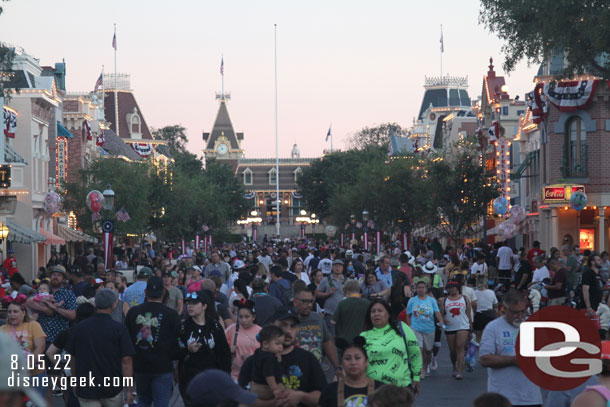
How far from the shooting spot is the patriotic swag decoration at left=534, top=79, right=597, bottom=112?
39.2m

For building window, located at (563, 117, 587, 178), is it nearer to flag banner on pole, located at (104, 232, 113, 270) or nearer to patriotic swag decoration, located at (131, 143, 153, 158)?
flag banner on pole, located at (104, 232, 113, 270)

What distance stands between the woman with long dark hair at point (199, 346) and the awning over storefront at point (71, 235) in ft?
144

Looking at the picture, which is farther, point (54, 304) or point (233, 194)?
point (233, 194)

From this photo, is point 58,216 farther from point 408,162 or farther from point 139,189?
point 408,162

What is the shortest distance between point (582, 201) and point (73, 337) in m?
27.1

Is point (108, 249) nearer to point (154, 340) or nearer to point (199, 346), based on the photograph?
point (154, 340)

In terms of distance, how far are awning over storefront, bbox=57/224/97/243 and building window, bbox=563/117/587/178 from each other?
24.2 m

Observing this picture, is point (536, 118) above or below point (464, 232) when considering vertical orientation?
above

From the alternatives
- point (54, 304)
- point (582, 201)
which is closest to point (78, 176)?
point (582, 201)

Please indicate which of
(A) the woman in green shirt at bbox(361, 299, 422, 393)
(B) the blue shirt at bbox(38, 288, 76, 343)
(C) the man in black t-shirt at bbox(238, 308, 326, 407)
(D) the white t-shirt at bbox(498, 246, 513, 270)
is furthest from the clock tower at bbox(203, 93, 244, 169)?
(C) the man in black t-shirt at bbox(238, 308, 326, 407)

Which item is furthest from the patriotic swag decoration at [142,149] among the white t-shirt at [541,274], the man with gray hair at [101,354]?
the man with gray hair at [101,354]

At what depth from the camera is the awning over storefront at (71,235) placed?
174ft

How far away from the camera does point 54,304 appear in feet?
39.6

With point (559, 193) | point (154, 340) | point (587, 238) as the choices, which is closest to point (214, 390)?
point (154, 340)
